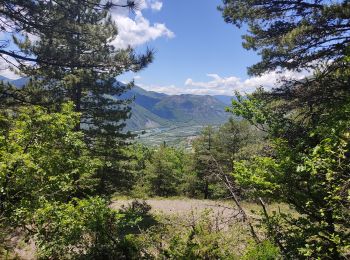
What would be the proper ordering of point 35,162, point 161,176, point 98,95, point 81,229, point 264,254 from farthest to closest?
point 161,176 < point 98,95 < point 35,162 < point 81,229 < point 264,254

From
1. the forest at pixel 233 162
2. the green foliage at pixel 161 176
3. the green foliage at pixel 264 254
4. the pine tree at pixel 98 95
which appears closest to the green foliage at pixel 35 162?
the forest at pixel 233 162

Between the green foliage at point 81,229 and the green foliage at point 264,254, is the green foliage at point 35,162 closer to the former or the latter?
the green foliage at point 81,229

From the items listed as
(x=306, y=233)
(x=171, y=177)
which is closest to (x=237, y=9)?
(x=306, y=233)

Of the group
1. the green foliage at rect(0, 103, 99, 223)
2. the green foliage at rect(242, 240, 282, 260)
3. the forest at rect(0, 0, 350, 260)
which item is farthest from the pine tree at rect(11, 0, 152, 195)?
the green foliage at rect(242, 240, 282, 260)

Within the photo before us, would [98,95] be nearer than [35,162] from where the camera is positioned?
No

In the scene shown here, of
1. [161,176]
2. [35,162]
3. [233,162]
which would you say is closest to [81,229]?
[35,162]

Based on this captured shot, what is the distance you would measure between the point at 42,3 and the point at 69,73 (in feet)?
21.8

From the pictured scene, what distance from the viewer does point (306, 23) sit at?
965 centimetres

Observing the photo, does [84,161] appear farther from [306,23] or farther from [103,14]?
[103,14]

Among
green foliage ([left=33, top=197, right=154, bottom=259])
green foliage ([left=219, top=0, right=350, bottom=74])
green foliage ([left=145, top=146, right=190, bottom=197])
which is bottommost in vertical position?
green foliage ([left=145, top=146, right=190, bottom=197])

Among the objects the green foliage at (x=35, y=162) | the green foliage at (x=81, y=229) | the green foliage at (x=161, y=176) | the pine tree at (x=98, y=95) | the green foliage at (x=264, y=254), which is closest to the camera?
the green foliage at (x=264, y=254)

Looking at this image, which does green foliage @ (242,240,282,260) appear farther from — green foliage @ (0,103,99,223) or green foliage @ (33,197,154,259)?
green foliage @ (0,103,99,223)

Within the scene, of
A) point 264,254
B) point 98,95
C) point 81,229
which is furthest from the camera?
point 98,95

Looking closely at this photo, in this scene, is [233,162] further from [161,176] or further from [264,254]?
[161,176]
